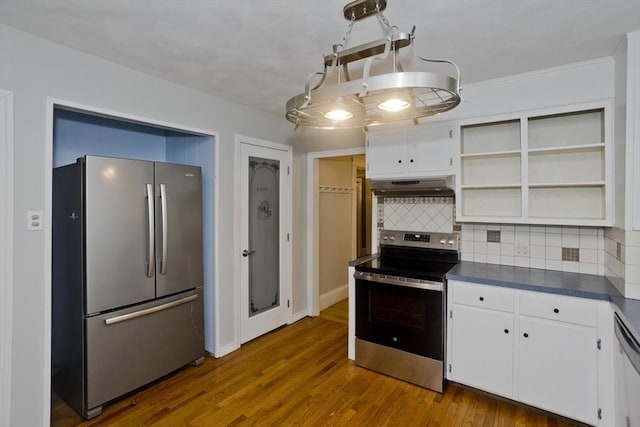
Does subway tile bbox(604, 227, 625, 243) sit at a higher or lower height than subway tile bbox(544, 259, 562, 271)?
higher

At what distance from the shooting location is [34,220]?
6.49ft

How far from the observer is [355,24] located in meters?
1.81

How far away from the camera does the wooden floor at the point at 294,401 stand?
7.22ft

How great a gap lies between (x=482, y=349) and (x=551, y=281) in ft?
2.25

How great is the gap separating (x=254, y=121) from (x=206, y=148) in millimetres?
619

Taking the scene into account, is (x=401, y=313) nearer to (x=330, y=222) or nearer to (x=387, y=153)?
(x=387, y=153)

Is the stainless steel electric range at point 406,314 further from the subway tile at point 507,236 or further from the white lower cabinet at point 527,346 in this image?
the subway tile at point 507,236

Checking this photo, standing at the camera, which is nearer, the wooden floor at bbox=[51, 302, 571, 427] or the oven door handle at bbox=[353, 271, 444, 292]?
the wooden floor at bbox=[51, 302, 571, 427]

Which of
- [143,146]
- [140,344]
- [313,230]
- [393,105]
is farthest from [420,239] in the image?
[143,146]

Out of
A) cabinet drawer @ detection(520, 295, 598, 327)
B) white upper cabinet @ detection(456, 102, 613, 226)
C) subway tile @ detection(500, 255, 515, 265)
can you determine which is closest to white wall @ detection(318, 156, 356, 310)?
white upper cabinet @ detection(456, 102, 613, 226)

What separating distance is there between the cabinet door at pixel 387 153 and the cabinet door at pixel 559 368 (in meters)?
1.54

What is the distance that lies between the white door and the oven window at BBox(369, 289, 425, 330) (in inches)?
52.0

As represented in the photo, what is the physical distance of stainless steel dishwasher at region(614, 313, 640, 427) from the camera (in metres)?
1.55

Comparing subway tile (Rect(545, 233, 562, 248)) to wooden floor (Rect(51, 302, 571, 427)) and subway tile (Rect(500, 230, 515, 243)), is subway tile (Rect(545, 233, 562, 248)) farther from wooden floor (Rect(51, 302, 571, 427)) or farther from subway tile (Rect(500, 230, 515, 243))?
wooden floor (Rect(51, 302, 571, 427))
